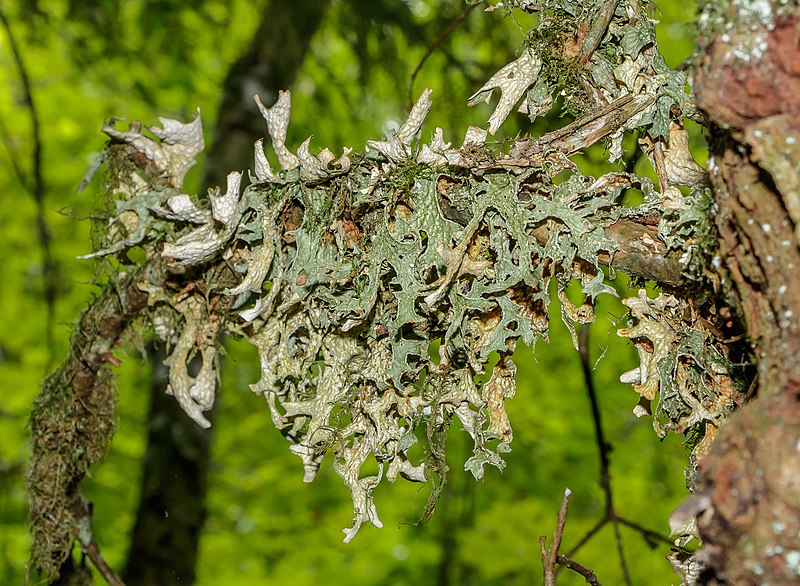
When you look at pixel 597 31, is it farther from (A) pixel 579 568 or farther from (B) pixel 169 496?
(B) pixel 169 496

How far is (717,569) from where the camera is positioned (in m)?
0.46

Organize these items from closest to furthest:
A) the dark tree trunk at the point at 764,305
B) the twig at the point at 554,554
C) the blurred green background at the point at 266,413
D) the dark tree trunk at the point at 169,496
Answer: the dark tree trunk at the point at 764,305 < the twig at the point at 554,554 < the dark tree trunk at the point at 169,496 < the blurred green background at the point at 266,413

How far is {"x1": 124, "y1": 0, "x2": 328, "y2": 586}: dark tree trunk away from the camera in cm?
181

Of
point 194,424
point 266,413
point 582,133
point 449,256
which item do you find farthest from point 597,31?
point 266,413

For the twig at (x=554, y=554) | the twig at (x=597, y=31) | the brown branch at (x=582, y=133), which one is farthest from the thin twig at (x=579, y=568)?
the twig at (x=597, y=31)

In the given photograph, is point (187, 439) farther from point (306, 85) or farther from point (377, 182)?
point (306, 85)

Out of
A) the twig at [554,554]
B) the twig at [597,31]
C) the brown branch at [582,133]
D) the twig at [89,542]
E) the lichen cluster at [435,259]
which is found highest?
the twig at [597,31]

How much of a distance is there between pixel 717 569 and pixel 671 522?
42 millimetres

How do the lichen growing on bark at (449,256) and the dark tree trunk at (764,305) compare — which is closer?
the dark tree trunk at (764,305)

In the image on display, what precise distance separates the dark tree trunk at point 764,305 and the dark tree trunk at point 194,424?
4.76 feet

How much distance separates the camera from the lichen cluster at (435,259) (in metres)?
0.70

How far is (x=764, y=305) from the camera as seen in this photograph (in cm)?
49

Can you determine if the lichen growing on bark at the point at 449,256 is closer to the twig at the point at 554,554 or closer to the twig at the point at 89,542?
the twig at the point at 554,554

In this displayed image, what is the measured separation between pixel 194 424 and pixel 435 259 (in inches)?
56.3
